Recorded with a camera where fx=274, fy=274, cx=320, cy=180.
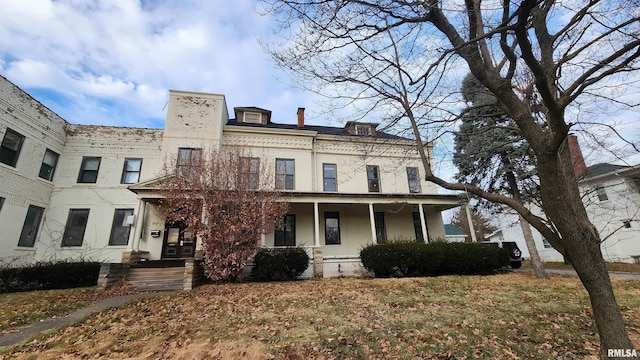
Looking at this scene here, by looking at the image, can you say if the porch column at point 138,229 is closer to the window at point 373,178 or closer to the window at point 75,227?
the window at point 75,227

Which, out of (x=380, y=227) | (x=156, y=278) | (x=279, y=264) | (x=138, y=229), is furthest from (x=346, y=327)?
(x=380, y=227)

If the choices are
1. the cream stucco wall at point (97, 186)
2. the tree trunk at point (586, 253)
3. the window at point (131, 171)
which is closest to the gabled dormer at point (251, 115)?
the cream stucco wall at point (97, 186)

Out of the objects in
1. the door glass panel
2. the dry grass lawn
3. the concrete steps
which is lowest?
the dry grass lawn

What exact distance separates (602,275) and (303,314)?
16.6ft

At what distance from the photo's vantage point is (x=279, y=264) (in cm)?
1090

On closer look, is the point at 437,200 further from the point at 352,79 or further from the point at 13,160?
the point at 13,160

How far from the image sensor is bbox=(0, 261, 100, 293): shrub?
981 centimetres

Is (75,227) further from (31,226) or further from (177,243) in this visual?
(177,243)

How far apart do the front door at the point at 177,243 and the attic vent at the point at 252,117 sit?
739 centimetres

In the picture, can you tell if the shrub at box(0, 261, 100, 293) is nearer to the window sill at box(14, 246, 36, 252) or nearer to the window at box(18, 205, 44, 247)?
the window sill at box(14, 246, 36, 252)

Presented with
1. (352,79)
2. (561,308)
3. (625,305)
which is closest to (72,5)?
(352,79)

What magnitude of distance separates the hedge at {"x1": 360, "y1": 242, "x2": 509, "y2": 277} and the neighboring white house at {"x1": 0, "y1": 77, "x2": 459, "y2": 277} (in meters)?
1.49

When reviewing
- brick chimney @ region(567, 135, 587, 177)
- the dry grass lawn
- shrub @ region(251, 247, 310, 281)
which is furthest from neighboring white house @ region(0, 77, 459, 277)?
brick chimney @ region(567, 135, 587, 177)

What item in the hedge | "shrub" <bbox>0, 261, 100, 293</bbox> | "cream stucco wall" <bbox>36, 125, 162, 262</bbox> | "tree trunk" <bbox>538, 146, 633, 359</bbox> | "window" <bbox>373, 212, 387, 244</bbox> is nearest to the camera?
"tree trunk" <bbox>538, 146, 633, 359</bbox>
